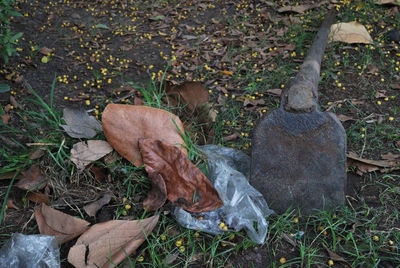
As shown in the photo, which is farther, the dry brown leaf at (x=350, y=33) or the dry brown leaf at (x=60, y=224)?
the dry brown leaf at (x=350, y=33)

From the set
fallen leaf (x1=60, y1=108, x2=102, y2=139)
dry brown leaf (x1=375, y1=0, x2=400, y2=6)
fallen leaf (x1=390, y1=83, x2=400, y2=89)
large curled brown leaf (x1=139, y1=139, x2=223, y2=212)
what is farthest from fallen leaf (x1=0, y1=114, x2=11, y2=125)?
dry brown leaf (x1=375, y1=0, x2=400, y2=6)

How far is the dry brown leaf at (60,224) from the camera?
2014mm

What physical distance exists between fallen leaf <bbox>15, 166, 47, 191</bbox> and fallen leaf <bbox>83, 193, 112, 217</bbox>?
346mm

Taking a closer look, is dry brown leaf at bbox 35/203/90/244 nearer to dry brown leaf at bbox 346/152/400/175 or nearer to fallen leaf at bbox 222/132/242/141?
fallen leaf at bbox 222/132/242/141

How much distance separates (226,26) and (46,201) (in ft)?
9.61

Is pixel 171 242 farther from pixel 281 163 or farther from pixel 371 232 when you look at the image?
pixel 371 232

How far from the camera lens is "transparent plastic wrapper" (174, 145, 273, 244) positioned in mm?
2031

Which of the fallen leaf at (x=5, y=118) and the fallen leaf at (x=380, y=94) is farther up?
the fallen leaf at (x=5, y=118)

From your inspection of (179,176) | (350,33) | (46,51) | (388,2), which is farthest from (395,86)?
(46,51)

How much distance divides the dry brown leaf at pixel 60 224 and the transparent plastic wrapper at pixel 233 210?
54 cm

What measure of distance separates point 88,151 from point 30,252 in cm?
69

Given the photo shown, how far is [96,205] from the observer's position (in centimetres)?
217

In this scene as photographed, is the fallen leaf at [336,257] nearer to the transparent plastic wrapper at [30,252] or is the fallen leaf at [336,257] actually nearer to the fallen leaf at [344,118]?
the fallen leaf at [344,118]

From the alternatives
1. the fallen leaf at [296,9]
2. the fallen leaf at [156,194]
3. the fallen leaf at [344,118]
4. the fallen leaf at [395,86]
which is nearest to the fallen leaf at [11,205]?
the fallen leaf at [156,194]
